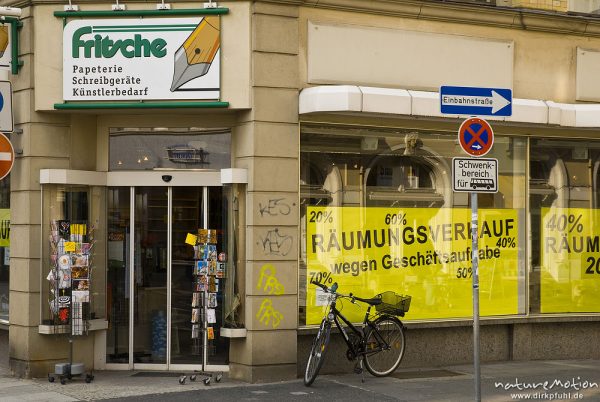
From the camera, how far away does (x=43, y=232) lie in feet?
40.7

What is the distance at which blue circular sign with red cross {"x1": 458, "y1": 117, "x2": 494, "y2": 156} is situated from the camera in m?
10.0

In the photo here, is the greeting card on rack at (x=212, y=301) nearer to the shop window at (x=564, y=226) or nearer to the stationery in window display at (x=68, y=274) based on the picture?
the stationery in window display at (x=68, y=274)

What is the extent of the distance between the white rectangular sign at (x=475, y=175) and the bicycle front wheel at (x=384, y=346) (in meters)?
3.00

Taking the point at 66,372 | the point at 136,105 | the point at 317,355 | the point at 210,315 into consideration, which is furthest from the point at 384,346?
the point at 136,105

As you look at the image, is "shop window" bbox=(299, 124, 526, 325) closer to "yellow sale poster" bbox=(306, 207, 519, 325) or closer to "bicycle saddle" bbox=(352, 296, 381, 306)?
"yellow sale poster" bbox=(306, 207, 519, 325)

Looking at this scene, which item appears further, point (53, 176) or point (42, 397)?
point (53, 176)

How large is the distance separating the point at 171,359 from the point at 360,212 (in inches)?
124

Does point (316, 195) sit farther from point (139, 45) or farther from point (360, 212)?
point (139, 45)

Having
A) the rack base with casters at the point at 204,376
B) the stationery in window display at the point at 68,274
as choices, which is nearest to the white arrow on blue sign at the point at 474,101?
the rack base with casters at the point at 204,376

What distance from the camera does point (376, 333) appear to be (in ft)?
40.5

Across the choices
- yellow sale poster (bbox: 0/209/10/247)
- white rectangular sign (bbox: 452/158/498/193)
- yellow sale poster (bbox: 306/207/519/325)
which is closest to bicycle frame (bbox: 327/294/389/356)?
yellow sale poster (bbox: 306/207/519/325)

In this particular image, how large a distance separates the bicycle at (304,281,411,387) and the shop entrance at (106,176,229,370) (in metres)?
1.80

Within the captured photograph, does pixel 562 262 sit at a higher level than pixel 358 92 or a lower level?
lower

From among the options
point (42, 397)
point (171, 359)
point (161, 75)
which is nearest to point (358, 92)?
point (161, 75)
